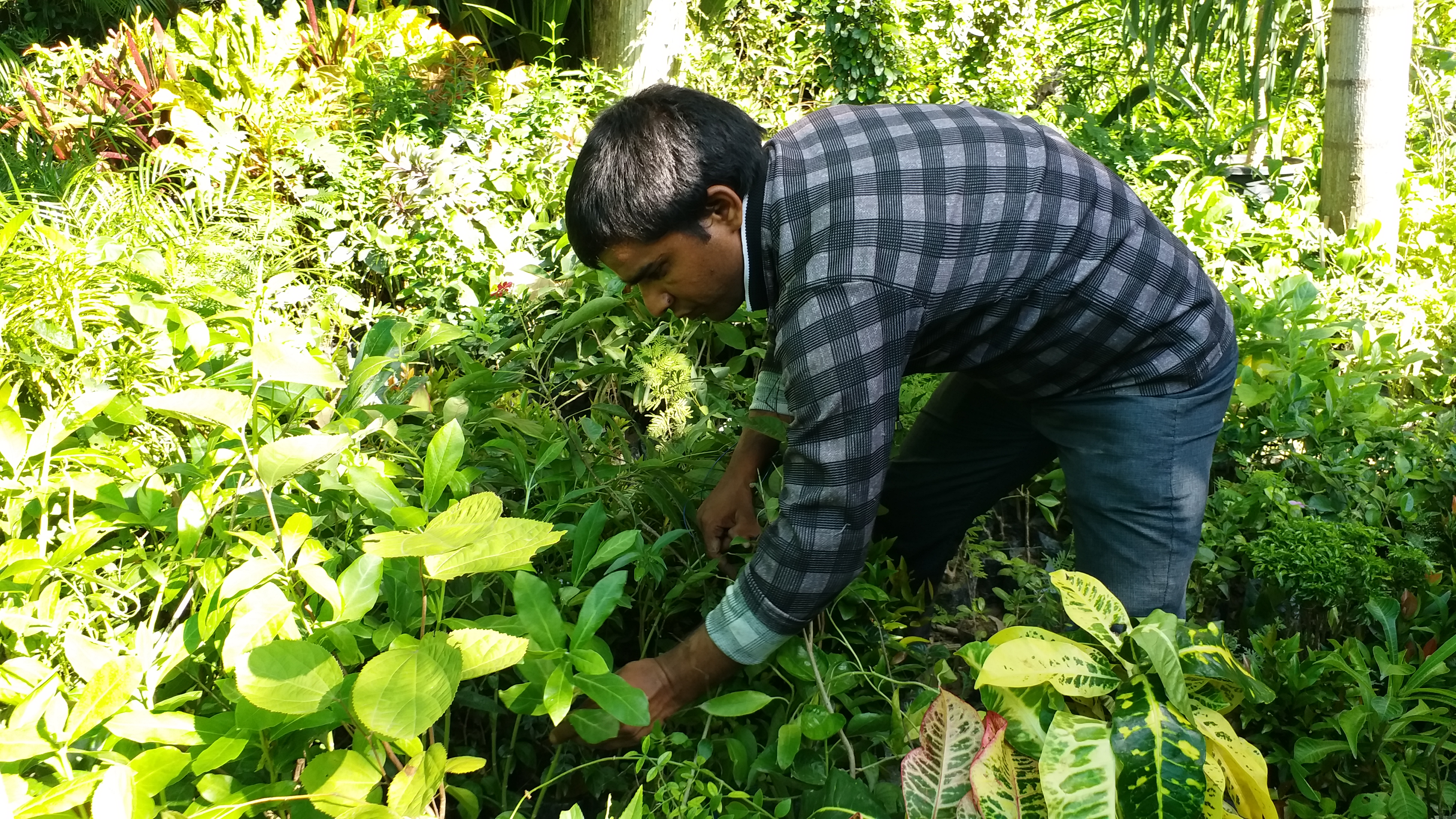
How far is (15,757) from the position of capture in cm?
101

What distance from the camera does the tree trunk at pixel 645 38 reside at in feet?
16.0

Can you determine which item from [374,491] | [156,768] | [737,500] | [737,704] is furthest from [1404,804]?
[156,768]

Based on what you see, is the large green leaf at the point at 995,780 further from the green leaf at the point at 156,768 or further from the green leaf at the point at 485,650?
the green leaf at the point at 156,768

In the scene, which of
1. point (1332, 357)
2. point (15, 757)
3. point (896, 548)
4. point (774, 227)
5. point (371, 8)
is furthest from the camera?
point (371, 8)

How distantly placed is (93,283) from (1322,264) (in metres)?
3.83

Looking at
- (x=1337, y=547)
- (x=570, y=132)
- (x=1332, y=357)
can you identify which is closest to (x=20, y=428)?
(x=1337, y=547)

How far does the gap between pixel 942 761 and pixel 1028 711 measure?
0.37 ft

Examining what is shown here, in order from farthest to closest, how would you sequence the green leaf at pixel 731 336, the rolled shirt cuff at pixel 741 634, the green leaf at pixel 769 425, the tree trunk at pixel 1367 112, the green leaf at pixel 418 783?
the tree trunk at pixel 1367 112, the green leaf at pixel 731 336, the green leaf at pixel 769 425, the rolled shirt cuff at pixel 741 634, the green leaf at pixel 418 783

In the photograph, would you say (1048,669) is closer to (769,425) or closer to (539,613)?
(539,613)

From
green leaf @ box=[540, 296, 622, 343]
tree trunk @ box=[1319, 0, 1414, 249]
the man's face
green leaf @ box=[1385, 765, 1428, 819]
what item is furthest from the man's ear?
tree trunk @ box=[1319, 0, 1414, 249]

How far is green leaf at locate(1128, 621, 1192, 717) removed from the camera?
1.10 metres

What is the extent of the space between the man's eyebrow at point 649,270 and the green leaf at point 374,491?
19.4 inches

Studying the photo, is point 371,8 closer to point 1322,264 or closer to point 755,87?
point 755,87

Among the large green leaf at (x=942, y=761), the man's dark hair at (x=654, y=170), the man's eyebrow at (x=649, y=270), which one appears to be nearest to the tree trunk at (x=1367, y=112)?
the man's dark hair at (x=654, y=170)
